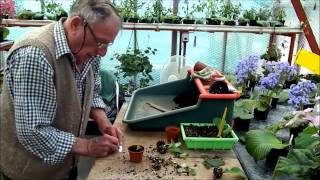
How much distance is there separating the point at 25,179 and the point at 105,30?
0.71m

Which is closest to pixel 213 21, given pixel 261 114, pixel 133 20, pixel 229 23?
pixel 229 23

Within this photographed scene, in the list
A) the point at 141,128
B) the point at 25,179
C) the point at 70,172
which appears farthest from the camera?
the point at 141,128

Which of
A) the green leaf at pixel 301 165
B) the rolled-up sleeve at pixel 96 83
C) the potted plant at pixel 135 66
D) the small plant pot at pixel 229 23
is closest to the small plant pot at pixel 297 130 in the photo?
the green leaf at pixel 301 165

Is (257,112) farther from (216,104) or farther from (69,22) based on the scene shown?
(69,22)

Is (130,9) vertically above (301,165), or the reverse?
(130,9)

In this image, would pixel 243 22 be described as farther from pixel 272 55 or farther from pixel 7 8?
pixel 7 8

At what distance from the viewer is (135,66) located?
131 inches

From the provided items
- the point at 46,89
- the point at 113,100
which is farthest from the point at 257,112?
the point at 46,89

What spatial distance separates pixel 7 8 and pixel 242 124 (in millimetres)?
2817

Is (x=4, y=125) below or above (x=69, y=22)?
below

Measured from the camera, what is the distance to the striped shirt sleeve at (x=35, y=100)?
1094 mm

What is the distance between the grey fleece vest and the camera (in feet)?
3.87

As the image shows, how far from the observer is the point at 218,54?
3.98 m

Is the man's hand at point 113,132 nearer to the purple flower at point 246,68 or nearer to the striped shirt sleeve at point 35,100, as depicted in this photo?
the striped shirt sleeve at point 35,100
